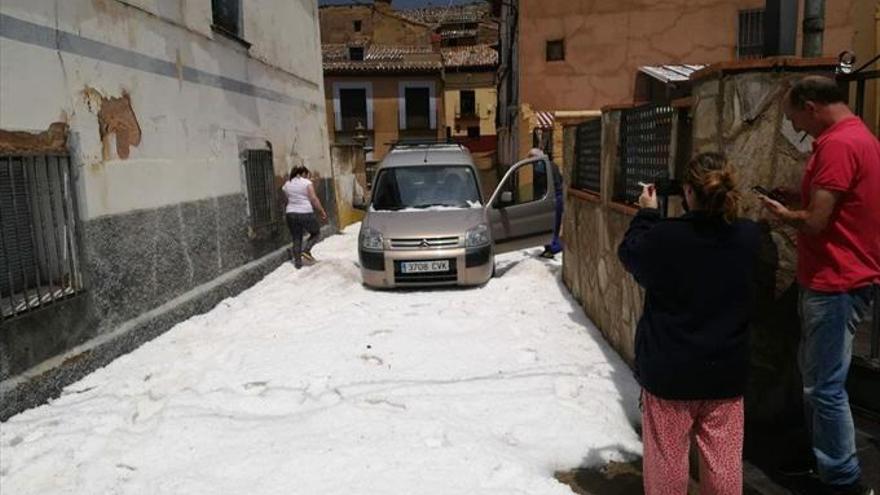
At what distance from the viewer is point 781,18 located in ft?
11.7

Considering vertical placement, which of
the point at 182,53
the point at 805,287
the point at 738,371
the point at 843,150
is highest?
the point at 182,53

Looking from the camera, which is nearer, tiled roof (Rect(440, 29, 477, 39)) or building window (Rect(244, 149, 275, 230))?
building window (Rect(244, 149, 275, 230))

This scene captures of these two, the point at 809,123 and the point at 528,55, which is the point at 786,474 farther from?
the point at 528,55

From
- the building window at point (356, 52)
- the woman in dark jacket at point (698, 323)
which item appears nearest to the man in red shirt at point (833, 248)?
the woman in dark jacket at point (698, 323)

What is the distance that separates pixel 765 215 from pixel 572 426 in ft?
5.79

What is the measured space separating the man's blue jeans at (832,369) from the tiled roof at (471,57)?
36283mm

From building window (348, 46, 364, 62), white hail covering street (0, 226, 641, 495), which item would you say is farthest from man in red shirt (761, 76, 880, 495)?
building window (348, 46, 364, 62)

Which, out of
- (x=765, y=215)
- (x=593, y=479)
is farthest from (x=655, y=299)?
(x=593, y=479)

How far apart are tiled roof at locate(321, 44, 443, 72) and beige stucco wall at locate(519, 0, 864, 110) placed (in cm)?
2117

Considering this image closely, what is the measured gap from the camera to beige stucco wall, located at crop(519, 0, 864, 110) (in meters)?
15.6

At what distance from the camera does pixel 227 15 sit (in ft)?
30.6

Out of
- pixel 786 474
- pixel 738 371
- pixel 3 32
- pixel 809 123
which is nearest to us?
pixel 738 371

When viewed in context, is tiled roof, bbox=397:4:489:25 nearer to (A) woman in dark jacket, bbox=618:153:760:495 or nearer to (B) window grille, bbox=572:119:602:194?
(B) window grille, bbox=572:119:602:194

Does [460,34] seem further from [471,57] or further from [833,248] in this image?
[833,248]
